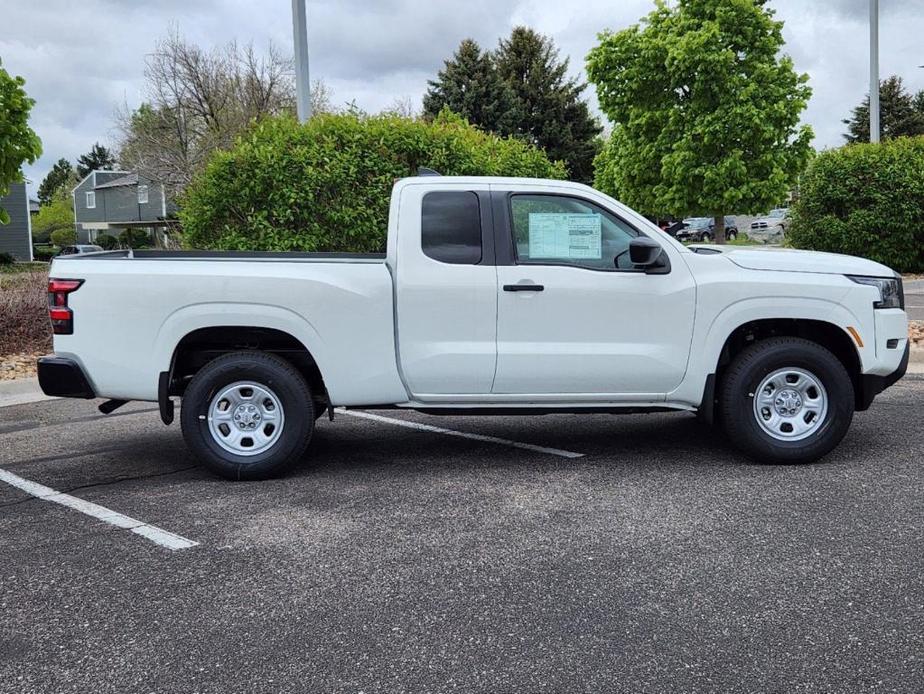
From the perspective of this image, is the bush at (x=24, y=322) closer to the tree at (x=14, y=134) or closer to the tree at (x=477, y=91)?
the tree at (x=14, y=134)

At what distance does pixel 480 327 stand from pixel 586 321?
2.22 ft

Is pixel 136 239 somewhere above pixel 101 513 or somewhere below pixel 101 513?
above

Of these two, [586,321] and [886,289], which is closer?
[586,321]

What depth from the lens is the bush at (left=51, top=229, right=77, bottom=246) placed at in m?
66.1

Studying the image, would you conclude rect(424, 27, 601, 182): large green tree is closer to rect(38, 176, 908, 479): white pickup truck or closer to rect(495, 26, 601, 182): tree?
rect(495, 26, 601, 182): tree

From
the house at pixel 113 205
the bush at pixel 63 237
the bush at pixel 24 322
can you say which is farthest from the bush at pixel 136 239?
the bush at pixel 24 322

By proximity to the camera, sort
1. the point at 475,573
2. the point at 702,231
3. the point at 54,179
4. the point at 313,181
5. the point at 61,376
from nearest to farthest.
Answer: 1. the point at 475,573
2. the point at 61,376
3. the point at 313,181
4. the point at 702,231
5. the point at 54,179

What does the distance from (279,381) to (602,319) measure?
6.80ft

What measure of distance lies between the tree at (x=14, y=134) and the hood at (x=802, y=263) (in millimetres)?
12386

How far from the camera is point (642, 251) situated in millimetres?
5746

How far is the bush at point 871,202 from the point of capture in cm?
1977

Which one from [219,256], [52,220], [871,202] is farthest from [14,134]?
[52,220]

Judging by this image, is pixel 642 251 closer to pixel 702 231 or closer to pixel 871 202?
pixel 871 202

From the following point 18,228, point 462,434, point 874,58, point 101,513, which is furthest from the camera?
point 18,228
